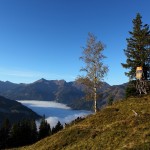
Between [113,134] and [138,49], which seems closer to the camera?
[113,134]

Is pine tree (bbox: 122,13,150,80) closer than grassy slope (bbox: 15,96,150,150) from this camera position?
No

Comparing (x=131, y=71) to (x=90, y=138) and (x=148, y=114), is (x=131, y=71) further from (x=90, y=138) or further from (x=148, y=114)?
(x=90, y=138)

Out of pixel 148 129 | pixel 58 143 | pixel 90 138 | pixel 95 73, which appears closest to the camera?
pixel 148 129

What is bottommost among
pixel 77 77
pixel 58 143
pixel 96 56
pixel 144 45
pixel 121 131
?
pixel 58 143

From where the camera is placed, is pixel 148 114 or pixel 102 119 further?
pixel 102 119

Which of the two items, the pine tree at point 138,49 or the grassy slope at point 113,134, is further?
the pine tree at point 138,49

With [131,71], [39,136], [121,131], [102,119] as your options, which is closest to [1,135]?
[39,136]

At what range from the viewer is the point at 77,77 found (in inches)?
1896

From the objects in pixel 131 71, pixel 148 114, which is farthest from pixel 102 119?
pixel 131 71

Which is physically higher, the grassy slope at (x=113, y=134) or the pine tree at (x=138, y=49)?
the pine tree at (x=138, y=49)

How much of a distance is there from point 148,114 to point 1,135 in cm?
10387

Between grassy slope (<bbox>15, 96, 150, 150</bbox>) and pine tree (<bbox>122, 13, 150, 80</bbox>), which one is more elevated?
pine tree (<bbox>122, 13, 150, 80</bbox>)

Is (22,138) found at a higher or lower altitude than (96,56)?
lower

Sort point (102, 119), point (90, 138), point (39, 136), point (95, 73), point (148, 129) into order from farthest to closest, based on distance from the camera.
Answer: point (39, 136) < point (95, 73) < point (102, 119) < point (90, 138) < point (148, 129)
